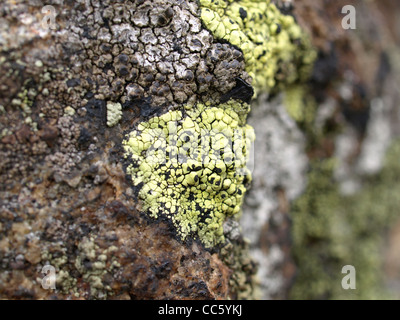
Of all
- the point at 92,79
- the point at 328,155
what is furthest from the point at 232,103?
the point at 328,155

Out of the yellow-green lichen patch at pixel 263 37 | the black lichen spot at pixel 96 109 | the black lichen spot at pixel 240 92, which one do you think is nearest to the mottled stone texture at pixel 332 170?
the yellow-green lichen patch at pixel 263 37

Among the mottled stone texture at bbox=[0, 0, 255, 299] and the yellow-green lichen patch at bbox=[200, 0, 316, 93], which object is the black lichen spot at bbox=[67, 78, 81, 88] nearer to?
the mottled stone texture at bbox=[0, 0, 255, 299]

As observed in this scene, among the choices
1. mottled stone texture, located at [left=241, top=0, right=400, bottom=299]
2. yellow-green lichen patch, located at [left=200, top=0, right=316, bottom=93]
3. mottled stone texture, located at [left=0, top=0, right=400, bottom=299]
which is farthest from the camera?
mottled stone texture, located at [left=241, top=0, right=400, bottom=299]

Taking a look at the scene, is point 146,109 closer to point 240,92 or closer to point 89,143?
point 89,143

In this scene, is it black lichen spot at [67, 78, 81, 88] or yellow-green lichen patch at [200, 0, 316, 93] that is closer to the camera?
black lichen spot at [67, 78, 81, 88]

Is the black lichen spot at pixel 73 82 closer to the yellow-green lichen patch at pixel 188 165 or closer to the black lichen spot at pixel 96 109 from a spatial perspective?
the black lichen spot at pixel 96 109

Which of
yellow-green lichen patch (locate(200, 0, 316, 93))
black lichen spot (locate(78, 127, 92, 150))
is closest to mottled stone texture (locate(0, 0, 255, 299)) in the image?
black lichen spot (locate(78, 127, 92, 150))
